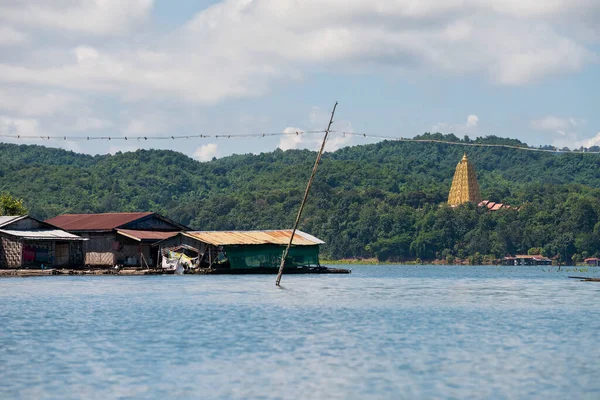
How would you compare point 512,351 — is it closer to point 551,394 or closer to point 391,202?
point 551,394

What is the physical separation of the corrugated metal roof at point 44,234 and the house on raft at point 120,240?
2.92 metres

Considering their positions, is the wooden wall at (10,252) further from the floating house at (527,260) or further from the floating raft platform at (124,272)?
the floating house at (527,260)

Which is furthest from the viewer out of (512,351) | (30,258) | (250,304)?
(30,258)

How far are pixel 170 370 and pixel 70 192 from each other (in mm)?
166753

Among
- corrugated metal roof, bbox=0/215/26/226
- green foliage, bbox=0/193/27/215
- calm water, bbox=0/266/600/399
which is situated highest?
green foliage, bbox=0/193/27/215

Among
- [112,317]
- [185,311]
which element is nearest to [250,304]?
[185,311]

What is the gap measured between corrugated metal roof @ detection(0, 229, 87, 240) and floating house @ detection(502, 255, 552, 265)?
367 ft

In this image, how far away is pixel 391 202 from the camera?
196000 mm

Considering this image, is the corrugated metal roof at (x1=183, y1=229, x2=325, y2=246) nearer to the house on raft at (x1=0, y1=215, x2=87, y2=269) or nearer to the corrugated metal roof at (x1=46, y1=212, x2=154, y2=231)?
the corrugated metal roof at (x1=46, y1=212, x2=154, y2=231)

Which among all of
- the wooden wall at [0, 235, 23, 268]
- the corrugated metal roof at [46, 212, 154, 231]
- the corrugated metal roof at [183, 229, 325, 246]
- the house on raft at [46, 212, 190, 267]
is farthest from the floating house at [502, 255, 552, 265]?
the wooden wall at [0, 235, 23, 268]

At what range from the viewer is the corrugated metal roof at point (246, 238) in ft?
254

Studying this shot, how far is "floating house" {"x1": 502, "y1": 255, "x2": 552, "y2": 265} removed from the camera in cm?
17175

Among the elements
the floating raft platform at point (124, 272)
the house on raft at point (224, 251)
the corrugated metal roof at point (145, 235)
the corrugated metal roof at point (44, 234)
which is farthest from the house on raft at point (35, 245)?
the house on raft at point (224, 251)

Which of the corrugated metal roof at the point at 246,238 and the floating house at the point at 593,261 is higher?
the corrugated metal roof at the point at 246,238
